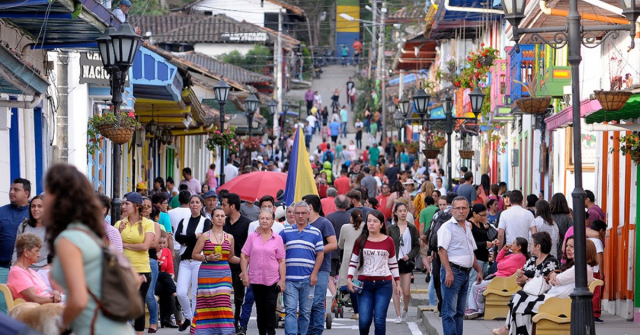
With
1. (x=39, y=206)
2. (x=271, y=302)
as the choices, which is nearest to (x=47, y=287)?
(x=39, y=206)

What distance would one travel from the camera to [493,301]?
1653 centimetres

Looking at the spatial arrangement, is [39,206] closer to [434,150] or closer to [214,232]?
[214,232]

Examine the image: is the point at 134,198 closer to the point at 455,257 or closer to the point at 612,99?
the point at 455,257

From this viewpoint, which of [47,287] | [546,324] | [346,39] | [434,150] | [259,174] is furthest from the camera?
[346,39]

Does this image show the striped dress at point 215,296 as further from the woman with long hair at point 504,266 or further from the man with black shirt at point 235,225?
the woman with long hair at point 504,266

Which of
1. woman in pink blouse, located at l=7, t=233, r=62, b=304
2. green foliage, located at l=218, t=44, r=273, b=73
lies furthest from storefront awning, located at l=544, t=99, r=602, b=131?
green foliage, located at l=218, t=44, r=273, b=73

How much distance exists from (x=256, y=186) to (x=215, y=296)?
8745 millimetres

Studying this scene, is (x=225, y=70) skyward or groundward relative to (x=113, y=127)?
skyward

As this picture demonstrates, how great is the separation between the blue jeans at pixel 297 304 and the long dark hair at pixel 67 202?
284 inches

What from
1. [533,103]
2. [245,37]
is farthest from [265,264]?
[245,37]

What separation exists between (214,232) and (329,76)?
258 feet

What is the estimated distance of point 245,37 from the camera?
70688 mm

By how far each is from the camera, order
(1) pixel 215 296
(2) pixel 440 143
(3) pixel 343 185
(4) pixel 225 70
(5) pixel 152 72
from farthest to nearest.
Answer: (4) pixel 225 70
(2) pixel 440 143
(3) pixel 343 185
(5) pixel 152 72
(1) pixel 215 296

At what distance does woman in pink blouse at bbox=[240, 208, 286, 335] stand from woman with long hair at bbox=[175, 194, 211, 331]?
58.8 inches
